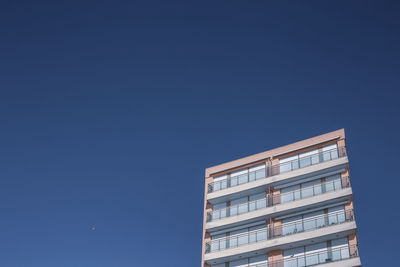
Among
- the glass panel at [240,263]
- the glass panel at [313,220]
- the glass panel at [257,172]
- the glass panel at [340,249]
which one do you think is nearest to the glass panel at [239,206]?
the glass panel at [257,172]

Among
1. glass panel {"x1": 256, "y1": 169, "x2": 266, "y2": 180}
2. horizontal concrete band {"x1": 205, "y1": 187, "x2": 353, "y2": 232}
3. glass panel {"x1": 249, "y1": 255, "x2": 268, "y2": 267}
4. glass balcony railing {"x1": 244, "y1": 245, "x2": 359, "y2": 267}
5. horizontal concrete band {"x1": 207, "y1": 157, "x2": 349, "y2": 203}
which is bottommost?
glass balcony railing {"x1": 244, "y1": 245, "x2": 359, "y2": 267}

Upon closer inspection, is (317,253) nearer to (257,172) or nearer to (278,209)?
(278,209)

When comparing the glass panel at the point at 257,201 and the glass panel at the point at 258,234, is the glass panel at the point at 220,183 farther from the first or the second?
the glass panel at the point at 258,234

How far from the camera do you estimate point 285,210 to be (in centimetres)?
5206

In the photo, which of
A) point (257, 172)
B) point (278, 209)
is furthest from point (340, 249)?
point (257, 172)

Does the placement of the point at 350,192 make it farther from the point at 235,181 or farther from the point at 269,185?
the point at 235,181

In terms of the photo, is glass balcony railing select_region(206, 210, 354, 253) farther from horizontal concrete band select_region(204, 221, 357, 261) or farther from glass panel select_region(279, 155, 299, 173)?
glass panel select_region(279, 155, 299, 173)

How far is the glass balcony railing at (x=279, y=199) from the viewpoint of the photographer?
168 feet

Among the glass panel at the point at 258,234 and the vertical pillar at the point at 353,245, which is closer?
the vertical pillar at the point at 353,245

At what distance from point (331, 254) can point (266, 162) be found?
40.0ft

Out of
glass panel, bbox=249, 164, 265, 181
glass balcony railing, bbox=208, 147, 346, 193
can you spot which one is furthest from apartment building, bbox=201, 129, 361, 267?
glass panel, bbox=249, 164, 265, 181

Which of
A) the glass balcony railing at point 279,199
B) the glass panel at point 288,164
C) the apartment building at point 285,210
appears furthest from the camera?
the glass panel at point 288,164

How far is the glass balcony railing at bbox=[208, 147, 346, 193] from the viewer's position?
52.9 metres

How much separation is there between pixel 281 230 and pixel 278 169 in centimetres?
628
